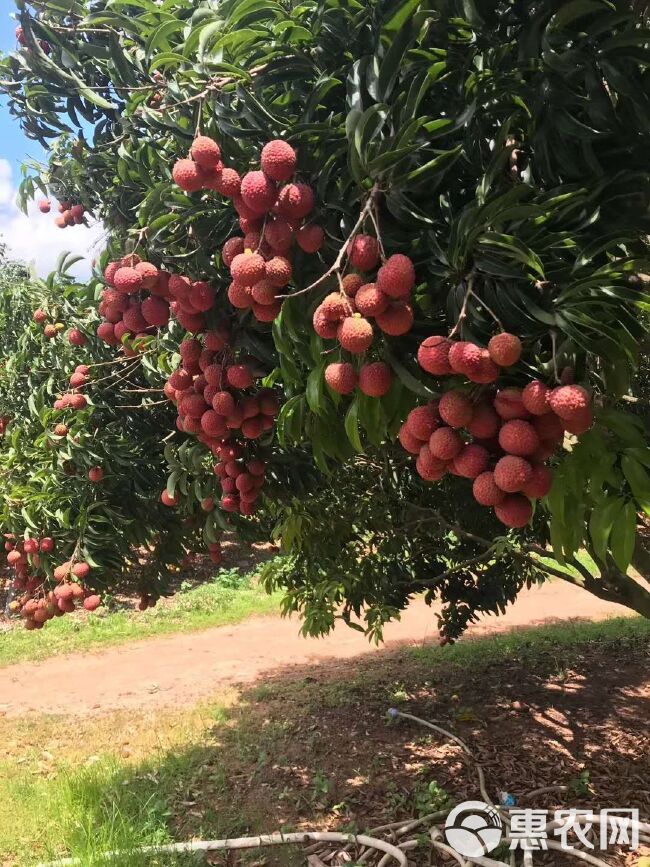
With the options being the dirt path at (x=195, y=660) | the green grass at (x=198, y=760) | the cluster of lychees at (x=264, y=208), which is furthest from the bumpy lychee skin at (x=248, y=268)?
the dirt path at (x=195, y=660)

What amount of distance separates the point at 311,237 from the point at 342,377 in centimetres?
26

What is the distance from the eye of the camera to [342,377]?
3.80 feet

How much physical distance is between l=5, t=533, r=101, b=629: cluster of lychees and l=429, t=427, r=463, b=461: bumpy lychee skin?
2242 millimetres

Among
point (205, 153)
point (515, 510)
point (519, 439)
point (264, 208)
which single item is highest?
point (205, 153)

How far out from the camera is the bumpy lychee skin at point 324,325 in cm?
106

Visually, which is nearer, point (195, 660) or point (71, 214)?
point (71, 214)

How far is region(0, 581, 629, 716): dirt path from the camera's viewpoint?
6957 millimetres

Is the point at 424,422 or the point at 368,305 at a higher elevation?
the point at 368,305

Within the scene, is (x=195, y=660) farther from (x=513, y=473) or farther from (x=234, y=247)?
(x=513, y=473)

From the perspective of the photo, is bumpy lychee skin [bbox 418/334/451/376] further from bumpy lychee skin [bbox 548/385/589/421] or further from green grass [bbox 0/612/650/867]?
green grass [bbox 0/612/650/867]

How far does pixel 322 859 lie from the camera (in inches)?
133

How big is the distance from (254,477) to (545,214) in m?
1.32

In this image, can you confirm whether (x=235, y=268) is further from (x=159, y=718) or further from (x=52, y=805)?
(x=159, y=718)

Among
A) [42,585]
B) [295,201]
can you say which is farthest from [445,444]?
[42,585]
